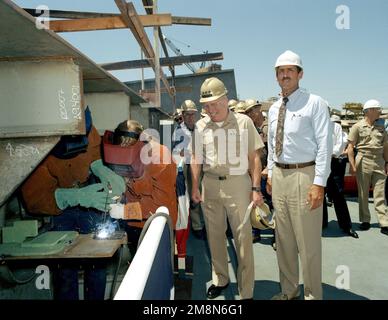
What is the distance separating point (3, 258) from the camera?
2.29 meters

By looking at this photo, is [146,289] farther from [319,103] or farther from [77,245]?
[319,103]

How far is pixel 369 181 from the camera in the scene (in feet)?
17.4

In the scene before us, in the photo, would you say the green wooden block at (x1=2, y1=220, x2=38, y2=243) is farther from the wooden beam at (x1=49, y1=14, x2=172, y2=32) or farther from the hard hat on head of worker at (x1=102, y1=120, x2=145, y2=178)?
the wooden beam at (x1=49, y1=14, x2=172, y2=32)

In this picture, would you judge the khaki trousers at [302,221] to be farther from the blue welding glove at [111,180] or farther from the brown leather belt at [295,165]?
the blue welding glove at [111,180]

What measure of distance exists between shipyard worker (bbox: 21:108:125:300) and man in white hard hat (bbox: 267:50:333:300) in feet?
5.39

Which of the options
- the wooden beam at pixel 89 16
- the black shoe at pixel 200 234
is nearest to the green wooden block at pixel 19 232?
the black shoe at pixel 200 234

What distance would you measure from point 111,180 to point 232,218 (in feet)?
4.26

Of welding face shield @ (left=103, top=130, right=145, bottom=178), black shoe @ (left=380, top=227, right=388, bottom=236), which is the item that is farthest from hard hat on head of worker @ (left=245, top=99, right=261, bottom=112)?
black shoe @ (left=380, top=227, right=388, bottom=236)

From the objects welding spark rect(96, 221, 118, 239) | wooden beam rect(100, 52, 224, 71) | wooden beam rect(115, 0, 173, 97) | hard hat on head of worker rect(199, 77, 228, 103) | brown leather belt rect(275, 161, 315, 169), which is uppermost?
wooden beam rect(100, 52, 224, 71)

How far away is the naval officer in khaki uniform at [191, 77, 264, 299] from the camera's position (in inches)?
117

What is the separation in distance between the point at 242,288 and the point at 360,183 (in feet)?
11.6

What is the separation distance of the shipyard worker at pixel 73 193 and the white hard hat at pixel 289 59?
6.29 feet

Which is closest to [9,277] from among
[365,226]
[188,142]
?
[188,142]

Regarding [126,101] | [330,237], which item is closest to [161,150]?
[126,101]
